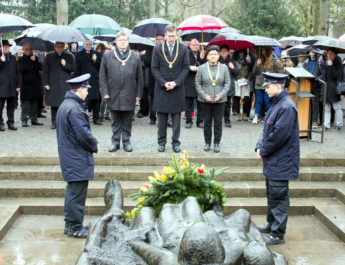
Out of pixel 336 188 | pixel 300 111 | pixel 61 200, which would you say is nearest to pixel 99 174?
pixel 61 200

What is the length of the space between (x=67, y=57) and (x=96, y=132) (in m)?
1.88

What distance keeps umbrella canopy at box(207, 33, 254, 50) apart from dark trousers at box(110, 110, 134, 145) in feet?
12.8

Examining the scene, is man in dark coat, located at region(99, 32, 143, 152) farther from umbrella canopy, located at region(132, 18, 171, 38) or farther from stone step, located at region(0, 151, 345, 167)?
umbrella canopy, located at region(132, 18, 171, 38)

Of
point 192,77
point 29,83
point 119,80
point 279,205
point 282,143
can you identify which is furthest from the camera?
point 29,83

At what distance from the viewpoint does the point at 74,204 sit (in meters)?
5.92

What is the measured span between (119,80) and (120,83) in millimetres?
57

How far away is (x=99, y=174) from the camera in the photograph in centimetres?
770

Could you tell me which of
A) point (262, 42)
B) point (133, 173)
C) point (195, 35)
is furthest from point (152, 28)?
point (133, 173)

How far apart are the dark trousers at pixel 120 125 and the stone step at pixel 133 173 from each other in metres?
0.74

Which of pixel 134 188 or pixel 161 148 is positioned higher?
pixel 161 148

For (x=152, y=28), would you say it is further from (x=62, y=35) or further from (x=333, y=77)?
(x=333, y=77)

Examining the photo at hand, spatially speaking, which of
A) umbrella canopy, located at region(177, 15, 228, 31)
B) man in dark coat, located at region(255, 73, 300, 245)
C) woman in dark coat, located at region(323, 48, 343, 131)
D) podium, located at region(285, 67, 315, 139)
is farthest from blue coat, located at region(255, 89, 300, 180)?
umbrella canopy, located at region(177, 15, 228, 31)

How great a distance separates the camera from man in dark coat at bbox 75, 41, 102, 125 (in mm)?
11484

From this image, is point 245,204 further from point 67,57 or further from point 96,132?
point 67,57
